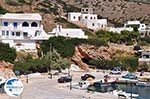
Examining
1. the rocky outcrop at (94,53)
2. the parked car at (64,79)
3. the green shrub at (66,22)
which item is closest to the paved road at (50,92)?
the parked car at (64,79)

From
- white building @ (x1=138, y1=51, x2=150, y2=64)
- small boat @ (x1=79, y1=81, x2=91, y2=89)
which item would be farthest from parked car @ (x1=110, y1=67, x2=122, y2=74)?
small boat @ (x1=79, y1=81, x2=91, y2=89)

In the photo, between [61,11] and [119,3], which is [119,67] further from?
[119,3]

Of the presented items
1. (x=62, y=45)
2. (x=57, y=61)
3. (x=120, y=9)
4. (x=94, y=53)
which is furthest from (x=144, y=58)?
(x=120, y=9)

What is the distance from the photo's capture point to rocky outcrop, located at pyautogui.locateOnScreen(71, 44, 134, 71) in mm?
73775

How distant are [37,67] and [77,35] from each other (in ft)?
50.1

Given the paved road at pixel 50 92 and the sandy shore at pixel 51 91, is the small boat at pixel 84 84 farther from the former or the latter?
the paved road at pixel 50 92

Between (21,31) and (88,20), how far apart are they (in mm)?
26739

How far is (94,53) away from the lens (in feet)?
251

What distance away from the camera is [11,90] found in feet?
85.4

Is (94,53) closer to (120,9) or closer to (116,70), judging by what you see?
(116,70)

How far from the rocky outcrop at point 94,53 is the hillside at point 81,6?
14.5 meters

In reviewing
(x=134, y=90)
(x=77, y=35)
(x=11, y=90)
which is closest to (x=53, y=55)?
(x=77, y=35)

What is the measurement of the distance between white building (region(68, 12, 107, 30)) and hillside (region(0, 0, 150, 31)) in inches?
128

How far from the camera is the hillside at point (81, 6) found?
309 feet
